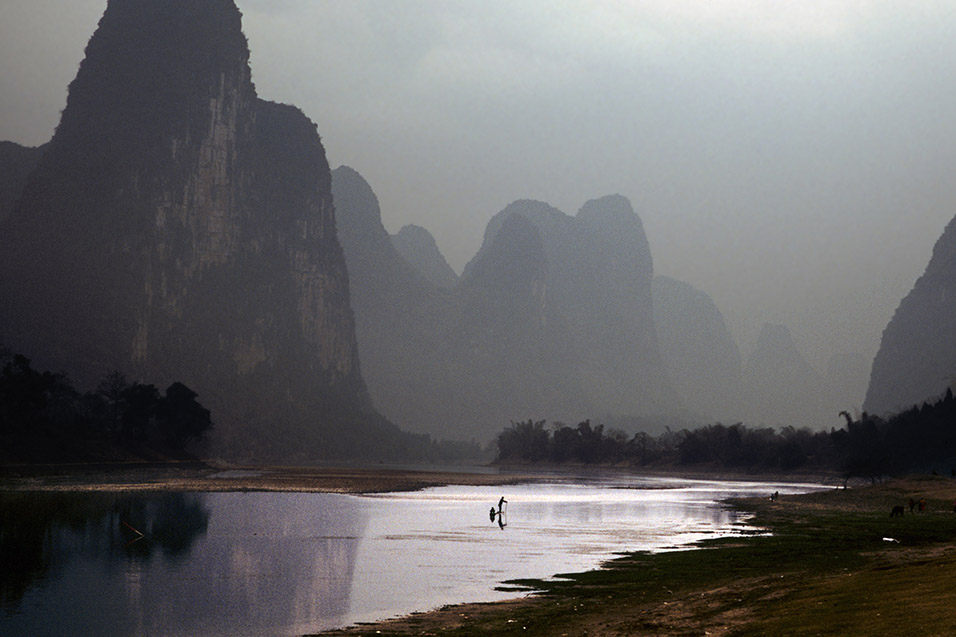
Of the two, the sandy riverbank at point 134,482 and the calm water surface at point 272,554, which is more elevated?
the sandy riverbank at point 134,482

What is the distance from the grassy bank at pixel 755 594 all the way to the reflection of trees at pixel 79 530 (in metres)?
16.1

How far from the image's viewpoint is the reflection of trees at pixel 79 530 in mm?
40750

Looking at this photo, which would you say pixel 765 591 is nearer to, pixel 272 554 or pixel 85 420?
pixel 272 554

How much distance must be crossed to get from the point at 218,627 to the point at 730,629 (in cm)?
1420

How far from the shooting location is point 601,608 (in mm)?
→ 29406

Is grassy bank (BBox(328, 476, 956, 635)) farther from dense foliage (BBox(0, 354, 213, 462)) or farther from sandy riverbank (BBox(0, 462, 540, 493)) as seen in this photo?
dense foliage (BBox(0, 354, 213, 462))

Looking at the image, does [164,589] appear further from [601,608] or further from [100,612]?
[601,608]

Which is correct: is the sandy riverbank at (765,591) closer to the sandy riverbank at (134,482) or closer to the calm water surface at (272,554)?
the calm water surface at (272,554)

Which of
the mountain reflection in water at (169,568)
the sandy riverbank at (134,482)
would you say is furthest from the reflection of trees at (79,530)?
the sandy riverbank at (134,482)

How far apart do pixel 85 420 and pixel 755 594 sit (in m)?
130

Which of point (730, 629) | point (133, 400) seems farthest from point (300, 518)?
point (133, 400)

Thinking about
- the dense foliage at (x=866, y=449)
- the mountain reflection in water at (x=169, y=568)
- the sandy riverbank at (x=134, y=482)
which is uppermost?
the dense foliage at (x=866, y=449)

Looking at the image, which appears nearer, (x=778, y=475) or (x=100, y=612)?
(x=100, y=612)

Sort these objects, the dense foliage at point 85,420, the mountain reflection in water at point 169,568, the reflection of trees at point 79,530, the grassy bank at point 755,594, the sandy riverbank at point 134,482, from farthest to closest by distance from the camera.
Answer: the dense foliage at point 85,420 < the sandy riverbank at point 134,482 < the reflection of trees at point 79,530 < the mountain reflection in water at point 169,568 < the grassy bank at point 755,594
